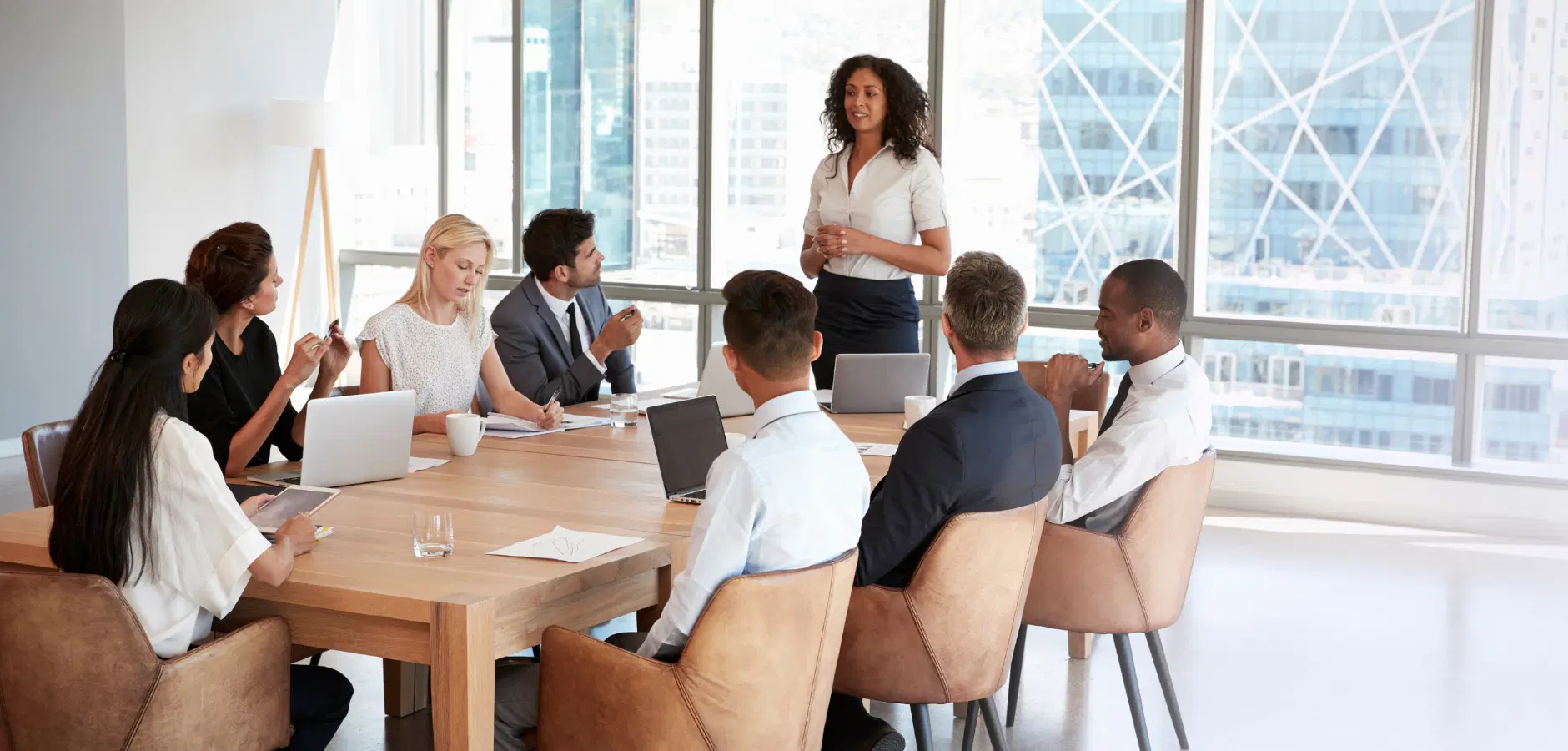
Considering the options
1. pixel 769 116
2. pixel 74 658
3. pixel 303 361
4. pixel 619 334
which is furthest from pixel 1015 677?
pixel 769 116

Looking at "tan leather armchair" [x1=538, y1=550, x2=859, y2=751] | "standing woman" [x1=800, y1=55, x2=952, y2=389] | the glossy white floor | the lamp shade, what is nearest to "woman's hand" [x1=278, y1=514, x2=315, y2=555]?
"tan leather armchair" [x1=538, y1=550, x2=859, y2=751]

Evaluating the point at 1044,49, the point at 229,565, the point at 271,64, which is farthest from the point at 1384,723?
the point at 271,64

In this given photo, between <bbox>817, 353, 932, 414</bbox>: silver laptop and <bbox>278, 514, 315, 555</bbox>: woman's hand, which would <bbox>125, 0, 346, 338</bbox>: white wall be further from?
<bbox>278, 514, 315, 555</bbox>: woman's hand

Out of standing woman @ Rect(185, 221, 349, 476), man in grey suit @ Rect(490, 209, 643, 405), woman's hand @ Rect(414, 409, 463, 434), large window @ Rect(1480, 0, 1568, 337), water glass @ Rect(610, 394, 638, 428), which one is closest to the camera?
standing woman @ Rect(185, 221, 349, 476)

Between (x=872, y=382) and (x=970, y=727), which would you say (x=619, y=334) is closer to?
(x=872, y=382)

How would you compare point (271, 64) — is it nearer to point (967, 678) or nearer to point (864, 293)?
point (864, 293)

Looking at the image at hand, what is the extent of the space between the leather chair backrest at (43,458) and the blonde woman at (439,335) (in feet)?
2.80

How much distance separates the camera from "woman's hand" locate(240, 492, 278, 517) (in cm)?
273

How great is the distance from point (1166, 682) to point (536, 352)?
2.25 meters

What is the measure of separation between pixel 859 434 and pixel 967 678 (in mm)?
1387

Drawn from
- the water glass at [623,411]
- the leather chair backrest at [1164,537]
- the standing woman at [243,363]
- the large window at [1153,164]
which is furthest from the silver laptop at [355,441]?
the large window at [1153,164]

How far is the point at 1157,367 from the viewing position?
3.41 meters

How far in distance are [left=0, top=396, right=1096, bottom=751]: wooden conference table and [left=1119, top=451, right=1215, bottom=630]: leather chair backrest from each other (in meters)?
0.64

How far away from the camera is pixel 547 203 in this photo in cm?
802
